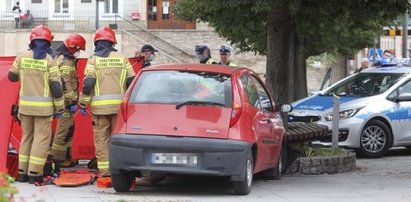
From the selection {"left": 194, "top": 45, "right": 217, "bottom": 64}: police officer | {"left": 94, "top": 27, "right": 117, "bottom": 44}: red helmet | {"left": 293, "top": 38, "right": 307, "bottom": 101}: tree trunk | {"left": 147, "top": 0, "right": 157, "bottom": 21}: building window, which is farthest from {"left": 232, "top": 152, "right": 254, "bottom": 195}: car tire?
{"left": 147, "top": 0, "right": 157, "bottom": 21}: building window

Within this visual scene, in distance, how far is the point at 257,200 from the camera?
8.98 meters

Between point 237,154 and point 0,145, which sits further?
point 0,145

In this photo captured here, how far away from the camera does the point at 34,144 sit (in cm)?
973

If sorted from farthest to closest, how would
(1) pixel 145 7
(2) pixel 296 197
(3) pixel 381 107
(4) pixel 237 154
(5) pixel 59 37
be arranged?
(1) pixel 145 7 → (5) pixel 59 37 → (3) pixel 381 107 → (2) pixel 296 197 → (4) pixel 237 154

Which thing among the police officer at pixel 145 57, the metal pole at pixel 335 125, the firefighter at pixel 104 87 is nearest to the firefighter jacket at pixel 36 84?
the firefighter at pixel 104 87

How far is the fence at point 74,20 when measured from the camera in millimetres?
44938

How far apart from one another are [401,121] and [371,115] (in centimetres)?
74

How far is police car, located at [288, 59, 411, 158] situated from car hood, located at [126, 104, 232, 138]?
5687 mm

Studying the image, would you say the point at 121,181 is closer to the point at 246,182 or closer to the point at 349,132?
the point at 246,182

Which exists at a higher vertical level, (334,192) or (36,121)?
(36,121)

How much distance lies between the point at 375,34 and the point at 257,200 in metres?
16.3

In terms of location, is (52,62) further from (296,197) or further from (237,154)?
(296,197)

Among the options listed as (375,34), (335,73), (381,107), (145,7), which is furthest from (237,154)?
(145,7)

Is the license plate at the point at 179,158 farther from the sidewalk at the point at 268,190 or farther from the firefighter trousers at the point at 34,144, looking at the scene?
the firefighter trousers at the point at 34,144
